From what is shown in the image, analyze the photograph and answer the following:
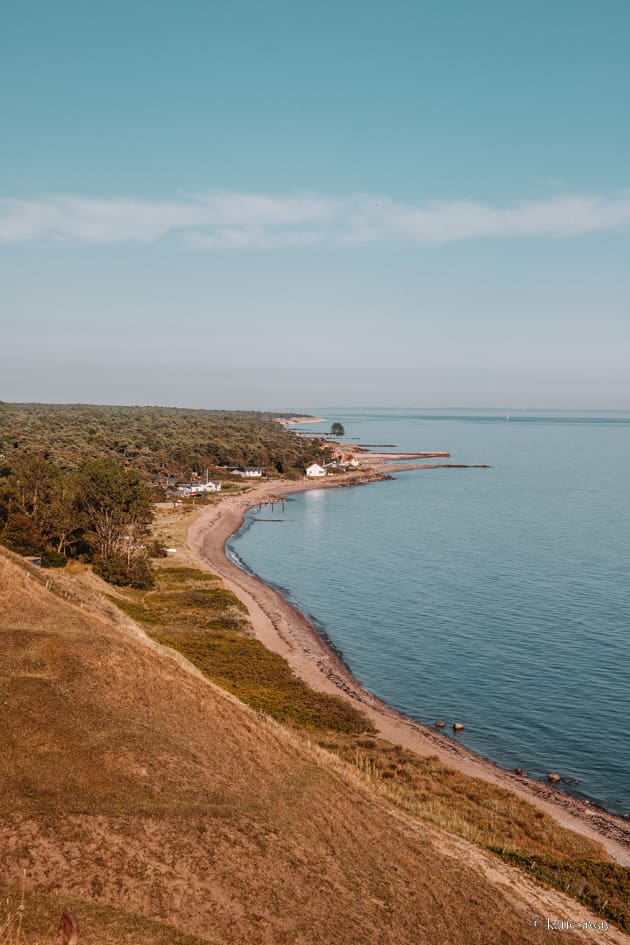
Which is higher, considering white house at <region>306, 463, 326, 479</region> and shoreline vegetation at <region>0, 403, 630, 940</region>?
white house at <region>306, 463, 326, 479</region>

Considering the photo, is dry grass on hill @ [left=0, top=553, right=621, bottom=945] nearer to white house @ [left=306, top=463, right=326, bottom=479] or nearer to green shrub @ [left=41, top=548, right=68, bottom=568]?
green shrub @ [left=41, top=548, right=68, bottom=568]

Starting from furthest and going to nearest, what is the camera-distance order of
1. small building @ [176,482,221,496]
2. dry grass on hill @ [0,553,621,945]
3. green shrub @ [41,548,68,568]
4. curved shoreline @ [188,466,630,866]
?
small building @ [176,482,221,496] → green shrub @ [41,548,68,568] → curved shoreline @ [188,466,630,866] → dry grass on hill @ [0,553,621,945]

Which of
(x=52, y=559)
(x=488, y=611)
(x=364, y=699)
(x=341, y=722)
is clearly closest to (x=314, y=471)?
(x=488, y=611)

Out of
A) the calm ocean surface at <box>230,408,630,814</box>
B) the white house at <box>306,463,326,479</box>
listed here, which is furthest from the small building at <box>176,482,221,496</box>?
the white house at <box>306,463,326,479</box>

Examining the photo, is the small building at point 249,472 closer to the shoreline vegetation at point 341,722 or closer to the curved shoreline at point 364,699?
the curved shoreline at point 364,699

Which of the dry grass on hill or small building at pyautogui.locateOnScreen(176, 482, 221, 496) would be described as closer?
the dry grass on hill

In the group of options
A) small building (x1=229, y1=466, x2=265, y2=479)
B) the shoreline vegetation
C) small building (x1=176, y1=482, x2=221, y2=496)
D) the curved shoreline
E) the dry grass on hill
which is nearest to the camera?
the dry grass on hill

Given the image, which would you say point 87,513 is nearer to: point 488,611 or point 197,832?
point 488,611

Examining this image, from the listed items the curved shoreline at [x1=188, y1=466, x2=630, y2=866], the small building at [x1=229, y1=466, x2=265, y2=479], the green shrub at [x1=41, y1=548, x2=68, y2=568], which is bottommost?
the curved shoreline at [x1=188, y1=466, x2=630, y2=866]
